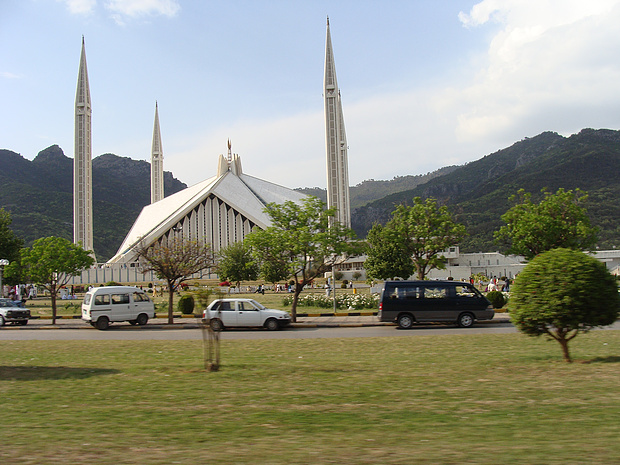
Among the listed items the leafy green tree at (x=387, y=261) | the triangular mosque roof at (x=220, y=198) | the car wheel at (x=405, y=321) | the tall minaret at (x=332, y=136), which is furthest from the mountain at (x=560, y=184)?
the car wheel at (x=405, y=321)

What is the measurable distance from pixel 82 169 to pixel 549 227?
4977cm

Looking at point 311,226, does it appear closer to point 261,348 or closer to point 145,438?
point 261,348

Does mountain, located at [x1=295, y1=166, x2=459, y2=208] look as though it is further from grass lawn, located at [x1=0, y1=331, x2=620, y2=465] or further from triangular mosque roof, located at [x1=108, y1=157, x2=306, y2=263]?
grass lawn, located at [x1=0, y1=331, x2=620, y2=465]

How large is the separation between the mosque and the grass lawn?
42.9 metres

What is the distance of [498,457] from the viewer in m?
3.75

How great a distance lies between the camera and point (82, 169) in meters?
57.9

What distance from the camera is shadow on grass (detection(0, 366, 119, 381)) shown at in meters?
7.20

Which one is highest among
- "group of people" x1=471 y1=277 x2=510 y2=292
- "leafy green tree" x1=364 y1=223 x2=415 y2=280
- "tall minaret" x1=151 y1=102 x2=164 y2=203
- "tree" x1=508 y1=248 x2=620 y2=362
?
"tall minaret" x1=151 y1=102 x2=164 y2=203

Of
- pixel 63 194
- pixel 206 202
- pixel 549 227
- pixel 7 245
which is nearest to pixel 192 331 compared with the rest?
pixel 549 227

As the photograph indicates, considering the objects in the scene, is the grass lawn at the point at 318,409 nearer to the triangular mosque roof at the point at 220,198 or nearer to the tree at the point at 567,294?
the tree at the point at 567,294

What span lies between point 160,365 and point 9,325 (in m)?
15.7

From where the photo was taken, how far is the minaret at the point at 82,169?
56906 mm

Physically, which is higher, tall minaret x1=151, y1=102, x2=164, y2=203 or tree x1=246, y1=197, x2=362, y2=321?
tall minaret x1=151, y1=102, x2=164, y2=203

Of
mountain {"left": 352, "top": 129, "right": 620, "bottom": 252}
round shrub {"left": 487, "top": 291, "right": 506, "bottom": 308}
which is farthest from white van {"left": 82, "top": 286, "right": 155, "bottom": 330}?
mountain {"left": 352, "top": 129, "right": 620, "bottom": 252}
